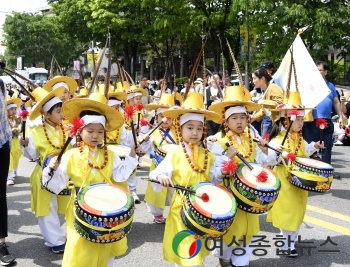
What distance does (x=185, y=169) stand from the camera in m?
3.88

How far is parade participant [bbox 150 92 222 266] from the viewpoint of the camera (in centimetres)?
376

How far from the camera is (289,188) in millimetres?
4691

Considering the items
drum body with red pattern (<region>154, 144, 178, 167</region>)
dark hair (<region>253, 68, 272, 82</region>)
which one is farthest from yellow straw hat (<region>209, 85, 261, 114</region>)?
dark hair (<region>253, 68, 272, 82</region>)

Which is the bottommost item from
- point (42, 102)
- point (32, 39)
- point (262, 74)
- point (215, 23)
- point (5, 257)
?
point (5, 257)

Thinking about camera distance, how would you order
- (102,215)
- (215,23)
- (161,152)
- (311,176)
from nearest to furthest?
(102,215) → (311,176) → (161,152) → (215,23)

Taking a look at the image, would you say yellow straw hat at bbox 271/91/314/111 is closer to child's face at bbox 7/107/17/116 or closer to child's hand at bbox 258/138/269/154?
child's hand at bbox 258/138/269/154

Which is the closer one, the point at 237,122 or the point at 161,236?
the point at 237,122

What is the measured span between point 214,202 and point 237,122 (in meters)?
1.13

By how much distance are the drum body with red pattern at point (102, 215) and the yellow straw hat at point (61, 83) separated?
262 centimetres

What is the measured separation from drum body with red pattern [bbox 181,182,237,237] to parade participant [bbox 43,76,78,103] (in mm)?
2778

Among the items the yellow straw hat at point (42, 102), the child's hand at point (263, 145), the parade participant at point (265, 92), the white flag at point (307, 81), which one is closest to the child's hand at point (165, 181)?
the child's hand at point (263, 145)

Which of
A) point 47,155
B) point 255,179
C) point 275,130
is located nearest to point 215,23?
point 275,130

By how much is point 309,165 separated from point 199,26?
1462cm

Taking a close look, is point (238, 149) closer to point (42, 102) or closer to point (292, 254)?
point (292, 254)
